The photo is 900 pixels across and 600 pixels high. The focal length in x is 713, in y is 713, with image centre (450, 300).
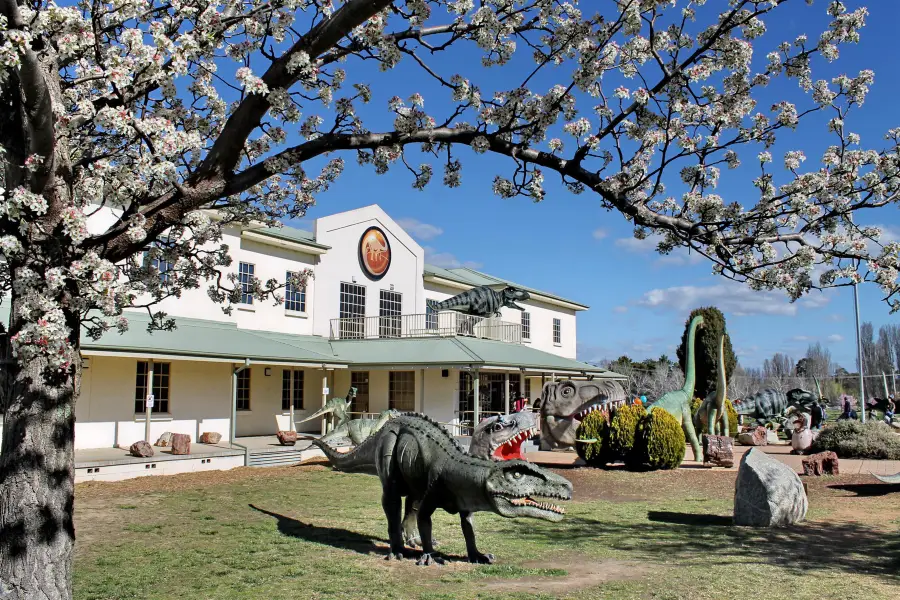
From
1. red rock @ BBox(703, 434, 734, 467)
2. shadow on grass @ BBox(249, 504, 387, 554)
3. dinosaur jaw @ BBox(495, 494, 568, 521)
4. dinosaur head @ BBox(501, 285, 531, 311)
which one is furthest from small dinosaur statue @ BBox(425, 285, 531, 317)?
dinosaur jaw @ BBox(495, 494, 568, 521)

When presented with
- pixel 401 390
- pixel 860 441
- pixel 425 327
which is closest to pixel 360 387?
pixel 401 390

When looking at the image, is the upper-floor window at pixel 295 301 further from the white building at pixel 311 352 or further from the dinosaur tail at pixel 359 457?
the dinosaur tail at pixel 359 457

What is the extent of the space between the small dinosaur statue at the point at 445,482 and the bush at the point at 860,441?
1385 cm

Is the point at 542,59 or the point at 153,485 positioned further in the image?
the point at 153,485

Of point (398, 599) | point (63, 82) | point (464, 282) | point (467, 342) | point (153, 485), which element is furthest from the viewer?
point (464, 282)

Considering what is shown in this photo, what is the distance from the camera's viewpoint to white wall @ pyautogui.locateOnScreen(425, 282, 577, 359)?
113 ft

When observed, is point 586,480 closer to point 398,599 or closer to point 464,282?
point 398,599

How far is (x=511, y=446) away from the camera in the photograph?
8695 mm

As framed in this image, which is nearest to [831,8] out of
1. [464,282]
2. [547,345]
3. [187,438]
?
[187,438]

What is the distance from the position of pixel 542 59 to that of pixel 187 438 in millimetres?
14898

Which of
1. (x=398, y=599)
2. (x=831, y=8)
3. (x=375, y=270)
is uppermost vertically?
(x=375, y=270)

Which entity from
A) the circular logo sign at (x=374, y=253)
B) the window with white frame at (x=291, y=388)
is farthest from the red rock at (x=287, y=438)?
the circular logo sign at (x=374, y=253)

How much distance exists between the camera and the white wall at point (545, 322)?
3434 cm

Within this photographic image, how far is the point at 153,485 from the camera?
14461mm
